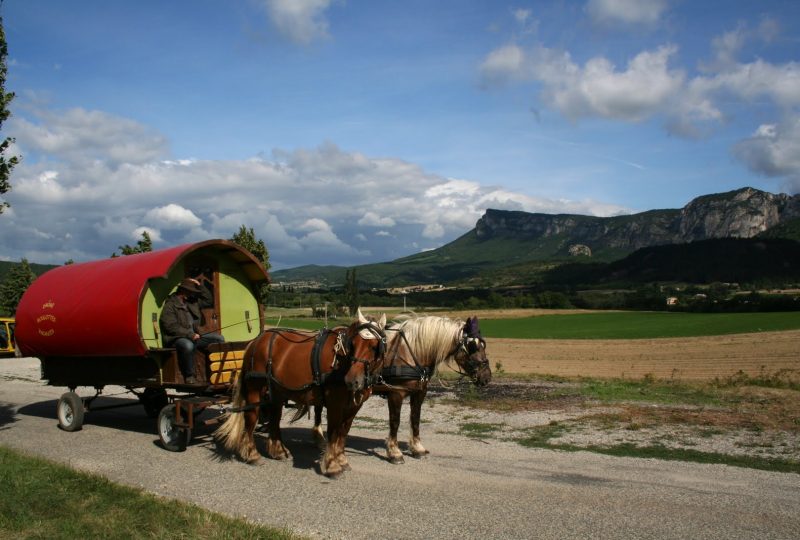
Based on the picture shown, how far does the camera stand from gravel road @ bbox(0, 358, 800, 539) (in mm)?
6254

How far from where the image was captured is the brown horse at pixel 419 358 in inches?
370

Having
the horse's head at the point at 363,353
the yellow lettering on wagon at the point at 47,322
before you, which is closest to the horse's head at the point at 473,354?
the horse's head at the point at 363,353

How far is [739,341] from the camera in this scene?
45.2 m

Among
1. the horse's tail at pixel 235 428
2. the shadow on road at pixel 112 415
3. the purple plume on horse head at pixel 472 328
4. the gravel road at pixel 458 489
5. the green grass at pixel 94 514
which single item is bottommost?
the shadow on road at pixel 112 415

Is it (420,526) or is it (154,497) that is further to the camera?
(154,497)

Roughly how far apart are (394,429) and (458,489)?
6.26 ft

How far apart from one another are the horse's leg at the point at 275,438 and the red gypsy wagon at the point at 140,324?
1.06 meters

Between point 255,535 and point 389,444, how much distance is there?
143 inches

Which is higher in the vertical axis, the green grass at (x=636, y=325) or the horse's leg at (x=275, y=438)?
the horse's leg at (x=275, y=438)

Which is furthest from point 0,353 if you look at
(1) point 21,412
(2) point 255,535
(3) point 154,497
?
(2) point 255,535

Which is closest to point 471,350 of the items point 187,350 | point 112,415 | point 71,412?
point 187,350

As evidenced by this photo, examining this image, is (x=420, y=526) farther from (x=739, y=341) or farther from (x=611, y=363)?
(x=739, y=341)

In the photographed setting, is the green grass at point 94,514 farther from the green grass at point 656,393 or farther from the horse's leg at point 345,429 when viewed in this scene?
the green grass at point 656,393

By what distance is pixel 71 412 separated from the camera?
39.0ft
